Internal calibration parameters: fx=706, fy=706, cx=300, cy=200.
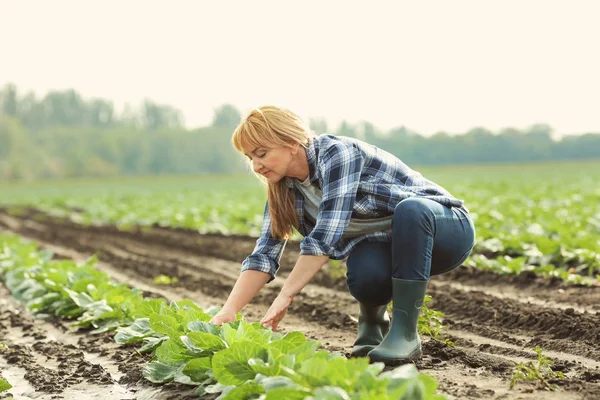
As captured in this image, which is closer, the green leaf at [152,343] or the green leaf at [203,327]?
the green leaf at [203,327]

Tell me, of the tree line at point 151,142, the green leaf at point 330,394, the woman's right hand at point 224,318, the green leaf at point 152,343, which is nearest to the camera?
the green leaf at point 330,394

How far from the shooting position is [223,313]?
3.53m

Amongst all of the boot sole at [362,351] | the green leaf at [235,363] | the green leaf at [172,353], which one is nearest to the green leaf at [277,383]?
the green leaf at [235,363]

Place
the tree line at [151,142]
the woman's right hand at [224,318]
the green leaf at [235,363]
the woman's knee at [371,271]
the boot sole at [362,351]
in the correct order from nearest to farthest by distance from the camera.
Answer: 1. the green leaf at [235,363]
2. the woman's right hand at [224,318]
3. the woman's knee at [371,271]
4. the boot sole at [362,351]
5. the tree line at [151,142]

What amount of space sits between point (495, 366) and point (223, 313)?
1.35 m

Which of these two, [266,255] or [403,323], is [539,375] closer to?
[403,323]

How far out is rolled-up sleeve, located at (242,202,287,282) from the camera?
11.9ft

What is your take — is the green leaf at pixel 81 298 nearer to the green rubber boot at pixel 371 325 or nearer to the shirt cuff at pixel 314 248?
the green rubber boot at pixel 371 325

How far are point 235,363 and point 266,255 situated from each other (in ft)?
2.85

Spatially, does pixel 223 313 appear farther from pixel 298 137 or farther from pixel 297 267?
pixel 298 137

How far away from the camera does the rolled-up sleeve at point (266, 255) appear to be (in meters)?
3.62

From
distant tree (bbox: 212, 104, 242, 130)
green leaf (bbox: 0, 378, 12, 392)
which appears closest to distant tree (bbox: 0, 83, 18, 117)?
distant tree (bbox: 212, 104, 242, 130)

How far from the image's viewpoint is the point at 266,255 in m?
3.68

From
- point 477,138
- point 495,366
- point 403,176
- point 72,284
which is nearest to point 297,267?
point 403,176
